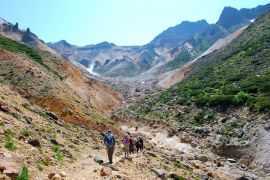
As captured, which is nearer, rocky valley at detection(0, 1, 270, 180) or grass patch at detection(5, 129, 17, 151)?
grass patch at detection(5, 129, 17, 151)

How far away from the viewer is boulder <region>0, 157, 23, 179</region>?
16891mm

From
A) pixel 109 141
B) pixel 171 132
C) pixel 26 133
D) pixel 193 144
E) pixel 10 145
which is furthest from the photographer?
pixel 171 132

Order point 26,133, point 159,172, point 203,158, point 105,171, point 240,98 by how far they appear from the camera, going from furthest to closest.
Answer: point 240,98, point 203,158, point 159,172, point 26,133, point 105,171

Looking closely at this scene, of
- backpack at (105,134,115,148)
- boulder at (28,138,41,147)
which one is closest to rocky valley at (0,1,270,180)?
boulder at (28,138,41,147)

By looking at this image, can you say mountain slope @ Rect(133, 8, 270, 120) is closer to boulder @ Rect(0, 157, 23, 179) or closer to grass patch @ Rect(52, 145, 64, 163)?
grass patch @ Rect(52, 145, 64, 163)

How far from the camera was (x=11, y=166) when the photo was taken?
17.3 meters

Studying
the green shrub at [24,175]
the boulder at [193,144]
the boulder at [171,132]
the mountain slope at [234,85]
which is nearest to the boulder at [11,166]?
the green shrub at [24,175]

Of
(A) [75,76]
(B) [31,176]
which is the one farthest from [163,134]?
(B) [31,176]

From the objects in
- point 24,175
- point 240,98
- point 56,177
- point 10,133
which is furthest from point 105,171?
point 240,98

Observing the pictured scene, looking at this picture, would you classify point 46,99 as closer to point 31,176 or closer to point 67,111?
point 67,111

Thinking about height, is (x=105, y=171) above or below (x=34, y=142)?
below

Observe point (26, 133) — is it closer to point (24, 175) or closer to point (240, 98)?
point (24, 175)

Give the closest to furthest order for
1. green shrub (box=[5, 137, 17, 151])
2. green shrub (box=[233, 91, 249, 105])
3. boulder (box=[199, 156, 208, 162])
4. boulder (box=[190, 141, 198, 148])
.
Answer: green shrub (box=[5, 137, 17, 151]) → boulder (box=[199, 156, 208, 162]) → boulder (box=[190, 141, 198, 148]) → green shrub (box=[233, 91, 249, 105])

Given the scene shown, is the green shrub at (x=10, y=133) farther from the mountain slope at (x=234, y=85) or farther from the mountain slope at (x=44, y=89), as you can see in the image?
the mountain slope at (x=234, y=85)
